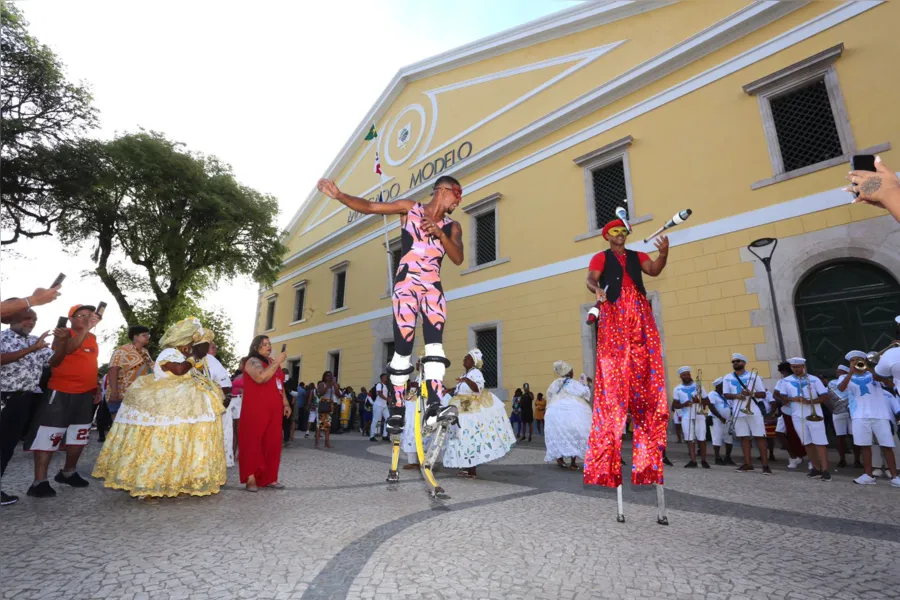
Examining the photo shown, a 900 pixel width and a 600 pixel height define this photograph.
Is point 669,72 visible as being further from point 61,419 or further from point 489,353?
point 61,419

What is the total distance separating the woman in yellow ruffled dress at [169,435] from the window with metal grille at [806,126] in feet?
38.0

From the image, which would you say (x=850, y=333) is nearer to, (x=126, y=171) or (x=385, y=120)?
(x=385, y=120)

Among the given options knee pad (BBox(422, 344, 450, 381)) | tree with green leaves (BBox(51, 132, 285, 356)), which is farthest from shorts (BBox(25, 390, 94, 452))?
tree with green leaves (BBox(51, 132, 285, 356))

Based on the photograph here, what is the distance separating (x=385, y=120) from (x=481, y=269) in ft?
35.4

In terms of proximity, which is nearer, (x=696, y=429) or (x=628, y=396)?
(x=628, y=396)

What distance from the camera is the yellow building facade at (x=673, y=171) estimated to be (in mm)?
8781

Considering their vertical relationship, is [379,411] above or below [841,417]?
above

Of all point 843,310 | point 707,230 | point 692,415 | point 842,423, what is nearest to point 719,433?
point 692,415

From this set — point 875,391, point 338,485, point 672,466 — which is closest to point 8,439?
point 338,485

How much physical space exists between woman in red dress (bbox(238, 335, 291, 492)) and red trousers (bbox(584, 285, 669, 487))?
3.20m

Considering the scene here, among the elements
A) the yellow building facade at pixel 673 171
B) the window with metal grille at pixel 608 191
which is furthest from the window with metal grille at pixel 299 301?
the window with metal grille at pixel 608 191

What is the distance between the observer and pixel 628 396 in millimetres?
3307

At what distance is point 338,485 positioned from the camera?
4.91m

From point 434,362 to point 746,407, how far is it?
610cm
